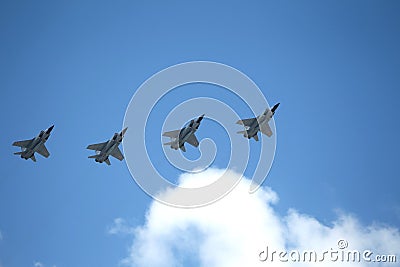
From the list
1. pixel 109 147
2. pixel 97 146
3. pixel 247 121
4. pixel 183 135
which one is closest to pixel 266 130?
pixel 247 121

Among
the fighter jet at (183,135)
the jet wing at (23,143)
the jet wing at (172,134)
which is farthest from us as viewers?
the jet wing at (23,143)

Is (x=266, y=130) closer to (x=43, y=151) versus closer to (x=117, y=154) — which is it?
(x=117, y=154)

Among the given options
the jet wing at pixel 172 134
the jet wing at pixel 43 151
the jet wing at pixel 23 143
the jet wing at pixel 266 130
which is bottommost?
the jet wing at pixel 23 143

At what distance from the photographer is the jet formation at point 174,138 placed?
109688mm

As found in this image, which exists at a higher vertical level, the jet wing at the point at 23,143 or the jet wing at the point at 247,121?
the jet wing at the point at 247,121

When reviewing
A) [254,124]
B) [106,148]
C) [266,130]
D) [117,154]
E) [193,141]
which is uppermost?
[266,130]

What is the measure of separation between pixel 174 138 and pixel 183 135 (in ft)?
8.84

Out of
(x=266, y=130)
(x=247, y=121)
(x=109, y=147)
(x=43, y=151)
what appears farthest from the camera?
(x=43, y=151)

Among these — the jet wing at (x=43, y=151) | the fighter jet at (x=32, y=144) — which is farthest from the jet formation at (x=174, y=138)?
the jet wing at (x=43, y=151)

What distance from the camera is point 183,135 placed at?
110m

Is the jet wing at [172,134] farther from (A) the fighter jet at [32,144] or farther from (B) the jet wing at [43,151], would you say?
(B) the jet wing at [43,151]

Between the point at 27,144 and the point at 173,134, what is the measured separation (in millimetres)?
33962

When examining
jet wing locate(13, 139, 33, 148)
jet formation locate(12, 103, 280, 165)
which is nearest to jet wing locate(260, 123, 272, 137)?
jet formation locate(12, 103, 280, 165)

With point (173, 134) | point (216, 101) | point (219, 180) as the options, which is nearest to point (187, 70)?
point (216, 101)
